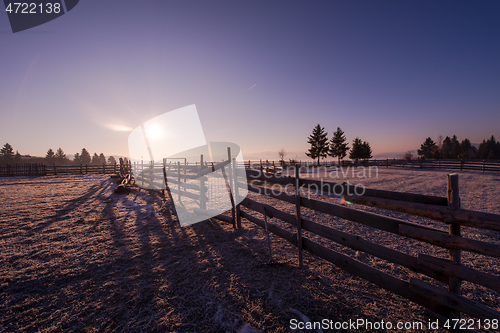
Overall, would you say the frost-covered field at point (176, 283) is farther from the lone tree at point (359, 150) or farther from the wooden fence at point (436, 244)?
the lone tree at point (359, 150)

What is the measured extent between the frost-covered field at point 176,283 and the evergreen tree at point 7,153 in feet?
302

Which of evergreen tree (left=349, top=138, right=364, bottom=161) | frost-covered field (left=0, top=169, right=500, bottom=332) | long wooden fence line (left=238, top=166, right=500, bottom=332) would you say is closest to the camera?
long wooden fence line (left=238, top=166, right=500, bottom=332)

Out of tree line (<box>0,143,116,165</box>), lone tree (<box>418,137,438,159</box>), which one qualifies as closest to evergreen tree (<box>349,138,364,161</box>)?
lone tree (<box>418,137,438,159</box>)

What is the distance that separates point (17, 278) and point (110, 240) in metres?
1.78

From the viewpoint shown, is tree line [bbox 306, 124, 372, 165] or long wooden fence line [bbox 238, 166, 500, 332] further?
tree line [bbox 306, 124, 372, 165]

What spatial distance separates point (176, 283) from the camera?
3.31 m

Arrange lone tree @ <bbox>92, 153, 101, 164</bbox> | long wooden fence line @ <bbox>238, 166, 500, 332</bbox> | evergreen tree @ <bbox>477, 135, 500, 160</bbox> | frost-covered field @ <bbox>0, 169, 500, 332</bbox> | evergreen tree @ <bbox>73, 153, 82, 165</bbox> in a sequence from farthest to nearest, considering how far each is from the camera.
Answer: lone tree @ <bbox>92, 153, 101, 164</bbox>
evergreen tree @ <bbox>73, 153, 82, 165</bbox>
evergreen tree @ <bbox>477, 135, 500, 160</bbox>
frost-covered field @ <bbox>0, 169, 500, 332</bbox>
long wooden fence line @ <bbox>238, 166, 500, 332</bbox>

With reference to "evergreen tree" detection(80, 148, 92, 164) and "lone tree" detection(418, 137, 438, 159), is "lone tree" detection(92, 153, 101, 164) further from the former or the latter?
"lone tree" detection(418, 137, 438, 159)

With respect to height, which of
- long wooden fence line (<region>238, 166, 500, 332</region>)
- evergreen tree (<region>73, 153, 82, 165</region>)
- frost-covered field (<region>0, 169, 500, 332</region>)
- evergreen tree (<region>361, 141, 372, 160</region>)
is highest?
evergreen tree (<region>73, 153, 82, 165</region>)

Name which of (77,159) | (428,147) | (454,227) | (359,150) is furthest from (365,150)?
(77,159)

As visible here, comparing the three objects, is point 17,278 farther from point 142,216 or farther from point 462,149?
point 462,149

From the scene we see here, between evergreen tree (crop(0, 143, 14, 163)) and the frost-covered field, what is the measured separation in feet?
302

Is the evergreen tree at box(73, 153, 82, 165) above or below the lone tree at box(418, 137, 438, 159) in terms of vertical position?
above

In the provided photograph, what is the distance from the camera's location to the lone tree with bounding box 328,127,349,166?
169 feet
